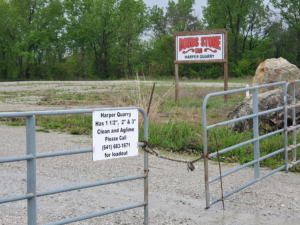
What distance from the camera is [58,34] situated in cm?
6775

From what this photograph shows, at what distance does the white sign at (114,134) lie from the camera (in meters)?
3.71

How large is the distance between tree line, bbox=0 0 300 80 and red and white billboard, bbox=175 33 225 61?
35.1 metres

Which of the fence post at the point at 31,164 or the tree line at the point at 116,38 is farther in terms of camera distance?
the tree line at the point at 116,38

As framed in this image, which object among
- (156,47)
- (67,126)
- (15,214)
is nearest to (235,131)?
(67,126)

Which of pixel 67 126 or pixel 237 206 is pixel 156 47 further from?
pixel 237 206

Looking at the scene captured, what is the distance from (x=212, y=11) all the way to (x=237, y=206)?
62.7 metres

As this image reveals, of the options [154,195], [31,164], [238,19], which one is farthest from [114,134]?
[238,19]

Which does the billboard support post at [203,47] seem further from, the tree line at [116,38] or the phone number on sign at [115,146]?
the tree line at [116,38]

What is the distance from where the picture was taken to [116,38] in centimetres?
6556

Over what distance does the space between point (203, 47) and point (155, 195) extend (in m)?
11.3

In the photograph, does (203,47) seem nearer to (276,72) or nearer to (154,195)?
(276,72)

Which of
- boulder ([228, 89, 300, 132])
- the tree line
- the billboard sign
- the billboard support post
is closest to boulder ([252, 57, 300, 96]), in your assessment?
the billboard support post

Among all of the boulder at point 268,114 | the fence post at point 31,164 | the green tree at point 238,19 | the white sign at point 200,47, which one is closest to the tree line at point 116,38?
the green tree at point 238,19

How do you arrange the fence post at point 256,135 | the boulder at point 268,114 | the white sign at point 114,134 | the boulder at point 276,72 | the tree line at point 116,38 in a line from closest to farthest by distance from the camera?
the white sign at point 114,134 → the fence post at point 256,135 → the boulder at point 268,114 → the boulder at point 276,72 → the tree line at point 116,38
